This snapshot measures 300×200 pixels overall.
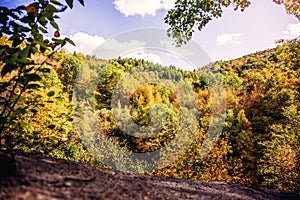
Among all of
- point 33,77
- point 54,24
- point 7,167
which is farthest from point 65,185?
point 54,24

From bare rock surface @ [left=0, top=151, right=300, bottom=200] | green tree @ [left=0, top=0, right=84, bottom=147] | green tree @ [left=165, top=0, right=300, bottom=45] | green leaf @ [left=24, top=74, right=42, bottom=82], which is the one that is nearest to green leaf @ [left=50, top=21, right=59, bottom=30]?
green tree @ [left=0, top=0, right=84, bottom=147]

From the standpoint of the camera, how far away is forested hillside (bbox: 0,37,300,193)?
6.04 feet

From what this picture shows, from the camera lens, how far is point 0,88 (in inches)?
57.6

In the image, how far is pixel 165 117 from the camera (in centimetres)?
2459

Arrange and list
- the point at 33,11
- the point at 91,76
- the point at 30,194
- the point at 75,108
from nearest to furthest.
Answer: the point at 30,194 → the point at 33,11 → the point at 75,108 → the point at 91,76

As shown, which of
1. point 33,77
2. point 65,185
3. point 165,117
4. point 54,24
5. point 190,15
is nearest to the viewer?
point 65,185

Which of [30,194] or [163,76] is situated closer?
[30,194]

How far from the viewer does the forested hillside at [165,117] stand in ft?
6.04

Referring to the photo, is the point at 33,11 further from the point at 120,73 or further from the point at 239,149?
the point at 120,73

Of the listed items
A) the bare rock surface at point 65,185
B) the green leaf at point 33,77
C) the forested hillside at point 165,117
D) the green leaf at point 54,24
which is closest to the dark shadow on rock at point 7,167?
the bare rock surface at point 65,185

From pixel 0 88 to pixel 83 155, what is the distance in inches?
586

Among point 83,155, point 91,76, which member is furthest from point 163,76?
point 83,155

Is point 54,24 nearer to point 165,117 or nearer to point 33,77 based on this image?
point 33,77

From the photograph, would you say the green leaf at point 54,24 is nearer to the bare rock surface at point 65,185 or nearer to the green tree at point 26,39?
the green tree at point 26,39
